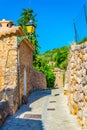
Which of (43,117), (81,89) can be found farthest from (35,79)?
(81,89)

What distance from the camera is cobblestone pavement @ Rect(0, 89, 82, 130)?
9891 mm

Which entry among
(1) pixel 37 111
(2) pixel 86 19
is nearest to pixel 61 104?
(1) pixel 37 111

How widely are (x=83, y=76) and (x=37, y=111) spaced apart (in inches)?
142

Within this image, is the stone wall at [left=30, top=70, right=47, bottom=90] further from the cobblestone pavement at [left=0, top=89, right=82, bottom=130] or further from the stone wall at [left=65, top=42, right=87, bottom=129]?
the stone wall at [left=65, top=42, right=87, bottom=129]

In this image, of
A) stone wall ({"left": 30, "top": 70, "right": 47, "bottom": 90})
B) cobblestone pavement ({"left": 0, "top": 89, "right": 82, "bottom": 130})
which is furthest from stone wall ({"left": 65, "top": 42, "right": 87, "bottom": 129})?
stone wall ({"left": 30, "top": 70, "right": 47, "bottom": 90})

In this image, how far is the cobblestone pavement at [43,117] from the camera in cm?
989

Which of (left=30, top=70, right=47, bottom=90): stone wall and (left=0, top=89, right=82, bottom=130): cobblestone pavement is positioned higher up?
(left=30, top=70, right=47, bottom=90): stone wall

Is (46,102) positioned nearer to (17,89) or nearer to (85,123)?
(17,89)

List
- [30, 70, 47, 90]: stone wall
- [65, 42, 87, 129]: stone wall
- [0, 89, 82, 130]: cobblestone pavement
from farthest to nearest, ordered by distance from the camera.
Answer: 1. [30, 70, 47, 90]: stone wall
2. [0, 89, 82, 130]: cobblestone pavement
3. [65, 42, 87, 129]: stone wall

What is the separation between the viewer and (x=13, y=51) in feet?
43.4

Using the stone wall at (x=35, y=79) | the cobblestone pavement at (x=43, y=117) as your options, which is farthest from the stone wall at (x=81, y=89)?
the stone wall at (x=35, y=79)

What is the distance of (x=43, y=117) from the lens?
1146 centimetres

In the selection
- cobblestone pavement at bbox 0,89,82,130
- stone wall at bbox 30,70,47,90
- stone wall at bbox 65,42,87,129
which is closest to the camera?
stone wall at bbox 65,42,87,129

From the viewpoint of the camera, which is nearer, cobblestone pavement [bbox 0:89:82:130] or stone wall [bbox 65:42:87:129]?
A: stone wall [bbox 65:42:87:129]
